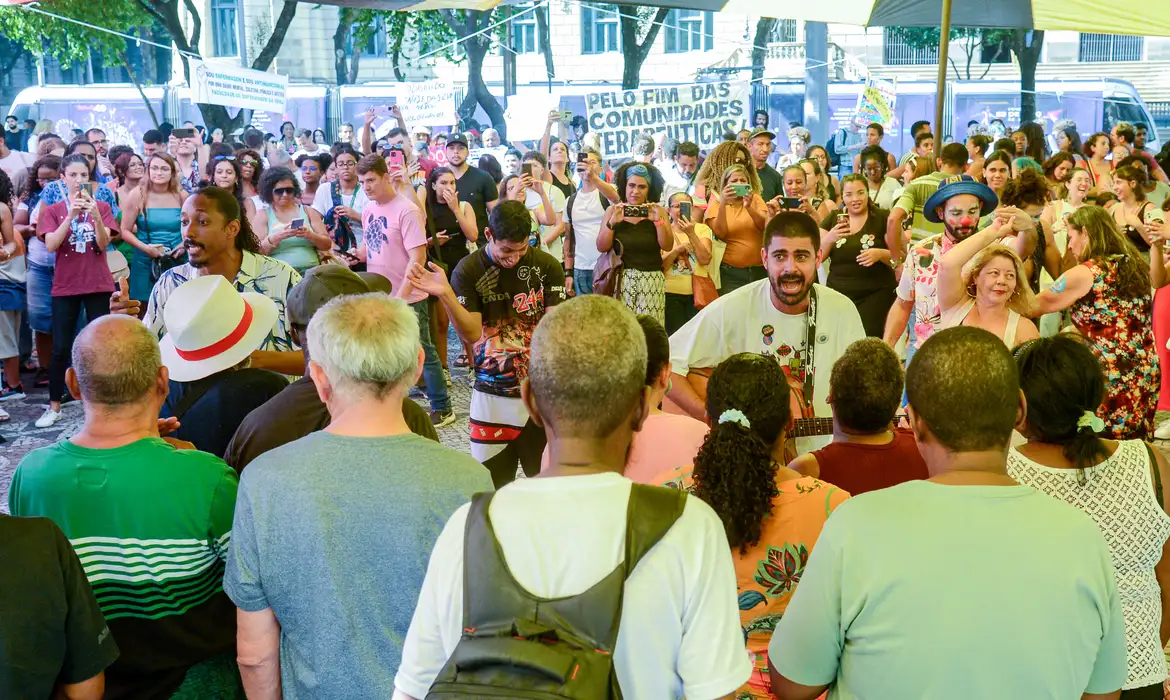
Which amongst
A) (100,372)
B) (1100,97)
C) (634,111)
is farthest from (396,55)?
(100,372)

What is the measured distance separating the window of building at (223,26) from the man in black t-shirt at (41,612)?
4034 cm

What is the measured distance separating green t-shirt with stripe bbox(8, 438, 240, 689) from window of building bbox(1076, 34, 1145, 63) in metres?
43.2

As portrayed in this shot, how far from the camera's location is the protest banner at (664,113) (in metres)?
14.4

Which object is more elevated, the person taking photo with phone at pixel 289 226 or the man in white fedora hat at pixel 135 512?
the person taking photo with phone at pixel 289 226

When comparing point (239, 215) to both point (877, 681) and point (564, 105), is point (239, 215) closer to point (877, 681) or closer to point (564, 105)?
point (877, 681)

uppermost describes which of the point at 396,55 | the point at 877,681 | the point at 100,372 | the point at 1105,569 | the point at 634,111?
the point at 396,55

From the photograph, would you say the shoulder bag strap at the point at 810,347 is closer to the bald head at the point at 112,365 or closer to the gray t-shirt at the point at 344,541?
the gray t-shirt at the point at 344,541

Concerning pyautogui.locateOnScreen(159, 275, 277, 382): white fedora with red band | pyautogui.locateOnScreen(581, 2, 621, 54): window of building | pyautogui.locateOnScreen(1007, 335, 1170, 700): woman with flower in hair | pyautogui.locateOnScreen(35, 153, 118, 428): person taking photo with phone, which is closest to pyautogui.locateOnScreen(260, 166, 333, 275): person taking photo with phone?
pyautogui.locateOnScreen(35, 153, 118, 428): person taking photo with phone

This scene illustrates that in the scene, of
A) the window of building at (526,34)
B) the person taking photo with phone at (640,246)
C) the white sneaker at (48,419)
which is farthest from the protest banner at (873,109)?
the window of building at (526,34)

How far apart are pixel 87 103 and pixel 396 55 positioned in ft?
34.7

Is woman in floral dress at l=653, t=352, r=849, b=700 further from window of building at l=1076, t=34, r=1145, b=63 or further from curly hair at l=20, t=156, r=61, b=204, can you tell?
window of building at l=1076, t=34, r=1145, b=63

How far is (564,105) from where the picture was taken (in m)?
25.3

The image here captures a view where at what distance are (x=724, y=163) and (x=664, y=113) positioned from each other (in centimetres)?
585

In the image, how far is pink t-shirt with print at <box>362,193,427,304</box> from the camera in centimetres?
836
